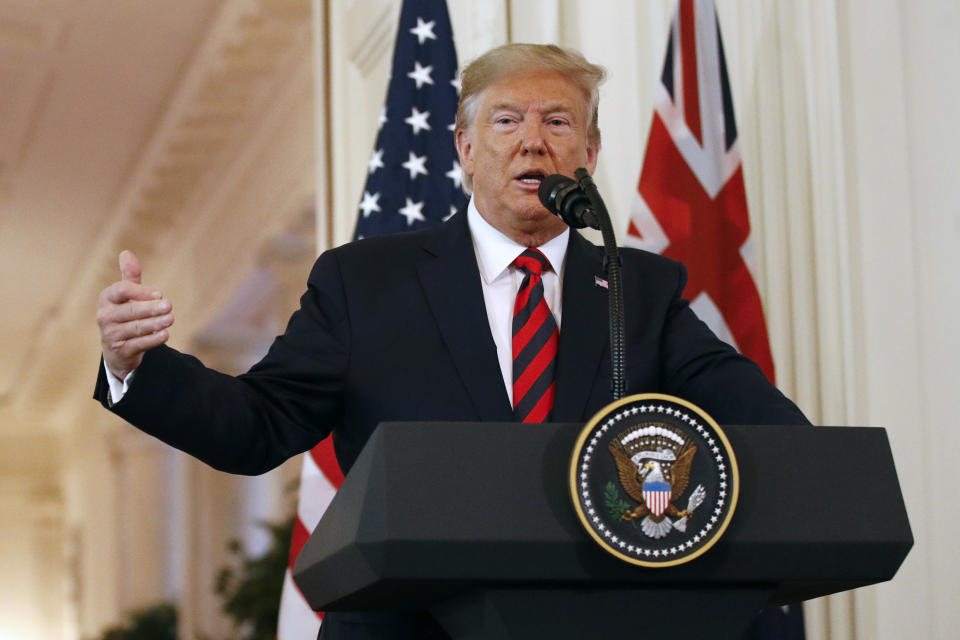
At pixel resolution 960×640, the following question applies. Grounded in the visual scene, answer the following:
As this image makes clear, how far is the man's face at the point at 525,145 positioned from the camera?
6.17 feet

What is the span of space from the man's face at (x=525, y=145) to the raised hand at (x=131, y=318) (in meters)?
0.67

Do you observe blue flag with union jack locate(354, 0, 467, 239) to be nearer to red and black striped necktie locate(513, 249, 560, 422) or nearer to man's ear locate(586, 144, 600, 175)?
man's ear locate(586, 144, 600, 175)

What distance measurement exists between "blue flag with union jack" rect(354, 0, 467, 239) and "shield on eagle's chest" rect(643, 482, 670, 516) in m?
2.35

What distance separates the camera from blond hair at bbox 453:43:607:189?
6.47 feet

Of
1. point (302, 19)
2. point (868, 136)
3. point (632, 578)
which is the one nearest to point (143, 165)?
point (302, 19)

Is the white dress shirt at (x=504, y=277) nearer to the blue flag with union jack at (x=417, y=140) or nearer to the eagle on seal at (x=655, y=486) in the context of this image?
the eagle on seal at (x=655, y=486)

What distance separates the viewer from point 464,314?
169 centimetres

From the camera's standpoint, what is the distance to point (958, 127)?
2.91 metres

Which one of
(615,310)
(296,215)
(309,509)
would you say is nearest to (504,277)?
(615,310)

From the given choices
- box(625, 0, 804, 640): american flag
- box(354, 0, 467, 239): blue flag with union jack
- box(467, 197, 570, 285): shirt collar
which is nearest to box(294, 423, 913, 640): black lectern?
box(467, 197, 570, 285): shirt collar

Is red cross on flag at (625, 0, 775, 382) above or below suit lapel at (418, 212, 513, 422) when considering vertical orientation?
above

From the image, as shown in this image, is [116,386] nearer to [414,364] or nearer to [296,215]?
[414,364]

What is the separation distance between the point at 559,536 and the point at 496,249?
2.66 feet

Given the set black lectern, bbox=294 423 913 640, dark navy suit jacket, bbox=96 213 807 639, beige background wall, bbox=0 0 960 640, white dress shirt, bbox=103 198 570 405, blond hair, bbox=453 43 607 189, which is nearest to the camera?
black lectern, bbox=294 423 913 640
